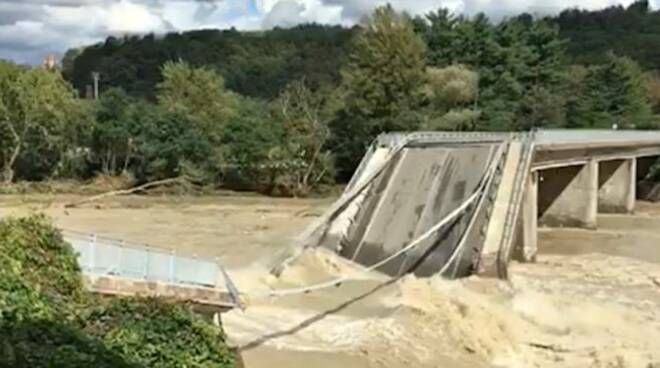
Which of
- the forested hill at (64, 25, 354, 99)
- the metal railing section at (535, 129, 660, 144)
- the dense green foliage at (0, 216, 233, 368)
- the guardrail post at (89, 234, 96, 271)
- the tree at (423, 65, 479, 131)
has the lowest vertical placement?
the dense green foliage at (0, 216, 233, 368)

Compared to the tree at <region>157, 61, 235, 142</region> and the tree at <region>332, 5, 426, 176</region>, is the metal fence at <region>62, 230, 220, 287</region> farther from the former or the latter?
→ the tree at <region>157, 61, 235, 142</region>

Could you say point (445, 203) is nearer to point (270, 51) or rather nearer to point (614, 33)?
point (270, 51)

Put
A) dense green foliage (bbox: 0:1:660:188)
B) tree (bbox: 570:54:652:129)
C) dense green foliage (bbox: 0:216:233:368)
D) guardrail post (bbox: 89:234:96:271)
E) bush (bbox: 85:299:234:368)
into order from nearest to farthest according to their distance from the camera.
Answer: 1. dense green foliage (bbox: 0:216:233:368)
2. bush (bbox: 85:299:234:368)
3. guardrail post (bbox: 89:234:96:271)
4. dense green foliage (bbox: 0:1:660:188)
5. tree (bbox: 570:54:652:129)

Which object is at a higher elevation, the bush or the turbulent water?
the bush

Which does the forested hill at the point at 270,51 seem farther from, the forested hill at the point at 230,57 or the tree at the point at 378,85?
the tree at the point at 378,85

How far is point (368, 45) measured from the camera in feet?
193

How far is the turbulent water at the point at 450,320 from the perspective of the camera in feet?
69.2

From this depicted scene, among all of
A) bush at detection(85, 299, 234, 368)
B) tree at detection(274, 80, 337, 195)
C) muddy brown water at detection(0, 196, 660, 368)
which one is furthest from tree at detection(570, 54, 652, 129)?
bush at detection(85, 299, 234, 368)

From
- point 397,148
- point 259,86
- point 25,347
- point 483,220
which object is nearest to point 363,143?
point 397,148

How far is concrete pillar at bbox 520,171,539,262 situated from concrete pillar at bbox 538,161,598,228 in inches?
295

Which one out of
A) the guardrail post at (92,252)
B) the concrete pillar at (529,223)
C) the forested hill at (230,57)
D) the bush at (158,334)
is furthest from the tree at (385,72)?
the bush at (158,334)

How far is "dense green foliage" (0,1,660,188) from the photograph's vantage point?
5891 centimetres

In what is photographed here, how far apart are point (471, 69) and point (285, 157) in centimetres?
1759

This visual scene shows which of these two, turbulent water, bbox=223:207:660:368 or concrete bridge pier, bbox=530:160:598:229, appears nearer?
turbulent water, bbox=223:207:660:368
